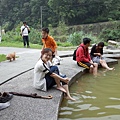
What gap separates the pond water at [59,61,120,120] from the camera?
4.07 meters

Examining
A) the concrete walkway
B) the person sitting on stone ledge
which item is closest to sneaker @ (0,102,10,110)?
the concrete walkway

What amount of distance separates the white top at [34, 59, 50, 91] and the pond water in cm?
52

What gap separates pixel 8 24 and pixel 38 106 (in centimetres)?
5240

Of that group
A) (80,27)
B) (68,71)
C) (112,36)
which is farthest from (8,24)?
(68,71)

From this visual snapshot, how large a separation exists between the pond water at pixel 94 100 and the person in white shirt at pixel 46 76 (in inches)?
14.6

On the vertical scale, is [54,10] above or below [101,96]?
above

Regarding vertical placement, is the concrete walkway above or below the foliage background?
below

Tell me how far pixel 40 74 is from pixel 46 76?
12cm

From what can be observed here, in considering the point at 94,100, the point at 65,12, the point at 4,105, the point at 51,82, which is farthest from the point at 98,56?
the point at 65,12

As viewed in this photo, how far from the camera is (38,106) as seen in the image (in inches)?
151

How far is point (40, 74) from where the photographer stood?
182 inches

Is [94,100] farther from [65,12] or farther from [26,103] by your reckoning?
[65,12]

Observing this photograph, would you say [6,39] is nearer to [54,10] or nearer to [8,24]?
[54,10]

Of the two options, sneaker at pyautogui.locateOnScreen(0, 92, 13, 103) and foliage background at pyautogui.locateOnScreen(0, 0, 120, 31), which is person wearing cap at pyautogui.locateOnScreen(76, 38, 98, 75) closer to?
sneaker at pyautogui.locateOnScreen(0, 92, 13, 103)
